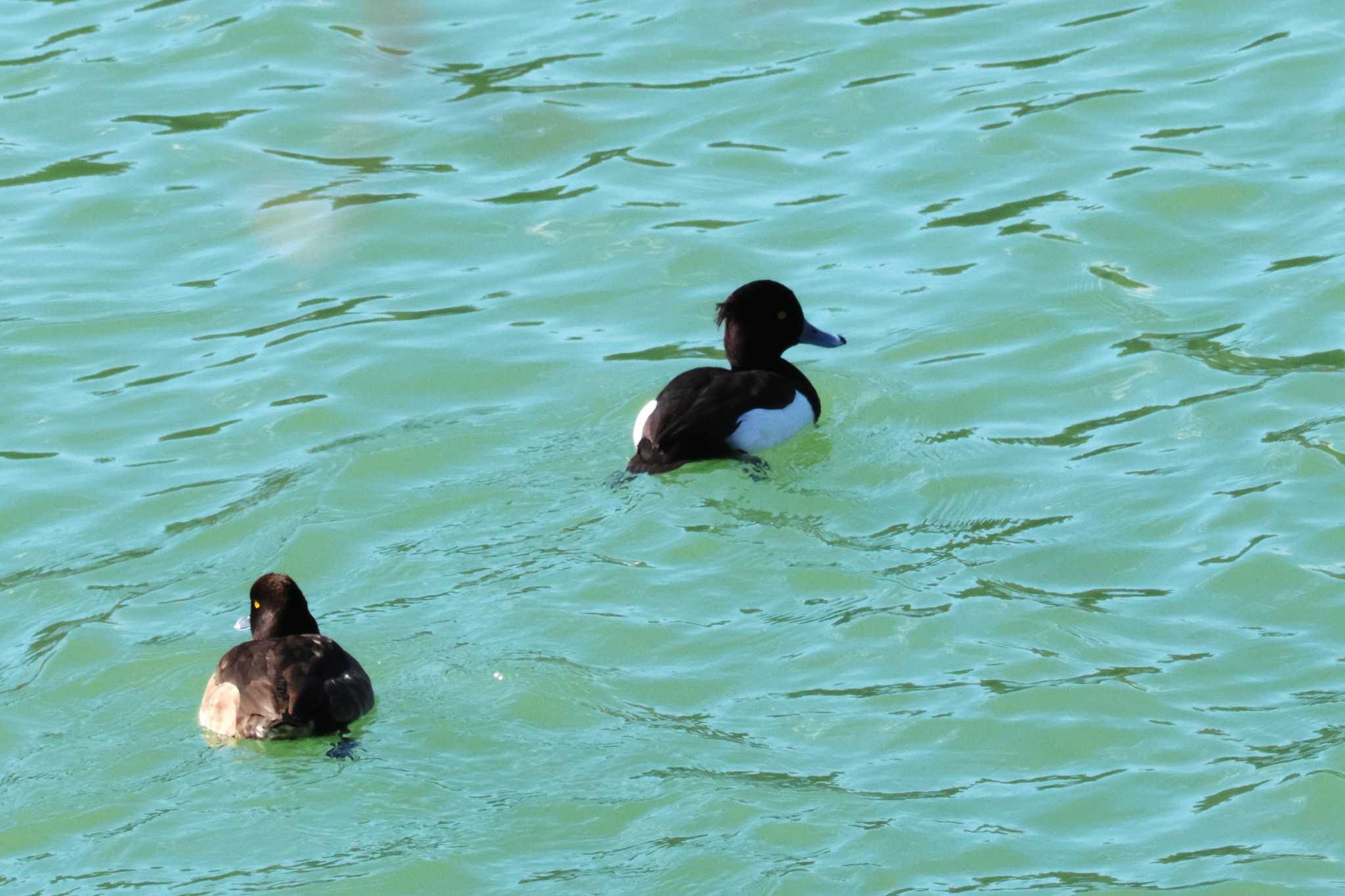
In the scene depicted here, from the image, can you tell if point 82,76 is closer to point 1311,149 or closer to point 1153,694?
point 1311,149

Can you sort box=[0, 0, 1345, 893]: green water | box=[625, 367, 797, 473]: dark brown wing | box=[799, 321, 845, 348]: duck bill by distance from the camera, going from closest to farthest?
box=[0, 0, 1345, 893]: green water
box=[625, 367, 797, 473]: dark brown wing
box=[799, 321, 845, 348]: duck bill

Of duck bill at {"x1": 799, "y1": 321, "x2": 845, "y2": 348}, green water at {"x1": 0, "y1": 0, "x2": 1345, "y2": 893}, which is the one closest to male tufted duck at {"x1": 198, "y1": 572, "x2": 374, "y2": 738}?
green water at {"x1": 0, "y1": 0, "x2": 1345, "y2": 893}

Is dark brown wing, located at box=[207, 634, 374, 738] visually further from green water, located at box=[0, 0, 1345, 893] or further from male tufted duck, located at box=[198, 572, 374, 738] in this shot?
green water, located at box=[0, 0, 1345, 893]

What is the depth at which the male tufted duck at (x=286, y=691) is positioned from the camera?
8.23m

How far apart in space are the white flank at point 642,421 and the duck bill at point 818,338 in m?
1.00

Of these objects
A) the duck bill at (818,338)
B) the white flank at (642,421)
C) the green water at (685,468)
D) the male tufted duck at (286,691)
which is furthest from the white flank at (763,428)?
the male tufted duck at (286,691)

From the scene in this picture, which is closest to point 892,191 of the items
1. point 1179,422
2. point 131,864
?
point 1179,422

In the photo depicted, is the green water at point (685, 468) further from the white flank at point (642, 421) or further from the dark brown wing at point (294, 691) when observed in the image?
the white flank at point (642, 421)

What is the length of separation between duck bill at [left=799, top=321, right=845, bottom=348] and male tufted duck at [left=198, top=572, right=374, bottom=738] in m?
3.97

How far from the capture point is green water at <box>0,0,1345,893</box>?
761 cm

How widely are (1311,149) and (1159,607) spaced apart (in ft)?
18.7

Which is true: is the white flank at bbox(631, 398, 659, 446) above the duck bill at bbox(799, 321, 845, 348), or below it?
below

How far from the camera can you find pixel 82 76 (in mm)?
16156

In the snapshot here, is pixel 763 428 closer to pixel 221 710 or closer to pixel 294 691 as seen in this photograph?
pixel 294 691
